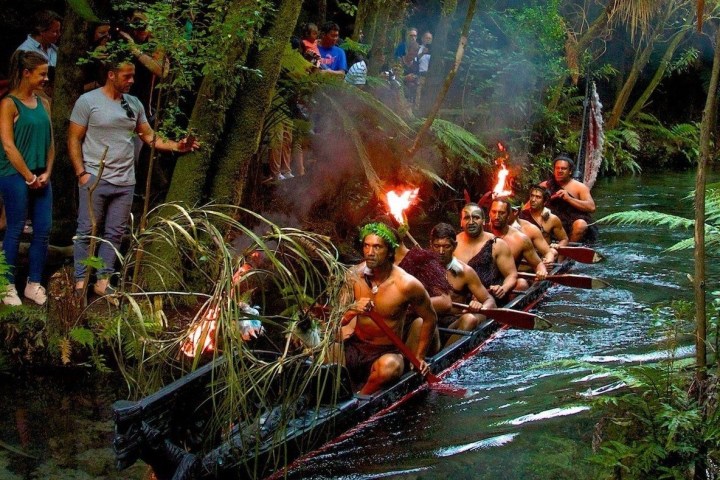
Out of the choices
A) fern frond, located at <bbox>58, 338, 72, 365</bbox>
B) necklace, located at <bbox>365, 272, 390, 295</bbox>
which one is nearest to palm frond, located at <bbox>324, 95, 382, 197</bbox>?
necklace, located at <bbox>365, 272, 390, 295</bbox>

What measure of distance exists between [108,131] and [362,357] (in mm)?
2958

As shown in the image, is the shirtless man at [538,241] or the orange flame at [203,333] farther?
the shirtless man at [538,241]

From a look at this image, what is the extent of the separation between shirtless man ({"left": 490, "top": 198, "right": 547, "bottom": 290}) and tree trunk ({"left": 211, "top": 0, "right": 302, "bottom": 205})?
316 centimetres

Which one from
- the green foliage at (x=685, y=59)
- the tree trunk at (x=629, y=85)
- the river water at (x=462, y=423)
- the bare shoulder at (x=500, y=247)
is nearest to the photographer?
the river water at (x=462, y=423)

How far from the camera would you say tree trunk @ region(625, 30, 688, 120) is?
22.2 meters

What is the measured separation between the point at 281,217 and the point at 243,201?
876 mm

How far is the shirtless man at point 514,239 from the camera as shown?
9602 millimetres

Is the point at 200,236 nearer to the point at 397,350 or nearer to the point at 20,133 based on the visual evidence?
the point at 20,133

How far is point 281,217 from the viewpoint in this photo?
9.93 meters

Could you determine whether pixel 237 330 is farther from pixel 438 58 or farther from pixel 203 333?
pixel 438 58

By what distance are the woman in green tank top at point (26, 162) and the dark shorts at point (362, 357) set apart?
108 inches

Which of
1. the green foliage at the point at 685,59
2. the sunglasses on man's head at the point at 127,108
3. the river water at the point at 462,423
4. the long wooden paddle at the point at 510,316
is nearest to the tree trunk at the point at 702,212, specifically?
the river water at the point at 462,423

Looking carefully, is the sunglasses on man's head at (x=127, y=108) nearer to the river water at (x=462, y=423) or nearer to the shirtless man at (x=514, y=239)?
the river water at (x=462, y=423)

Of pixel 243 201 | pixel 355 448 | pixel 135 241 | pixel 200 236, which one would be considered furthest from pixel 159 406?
pixel 243 201
